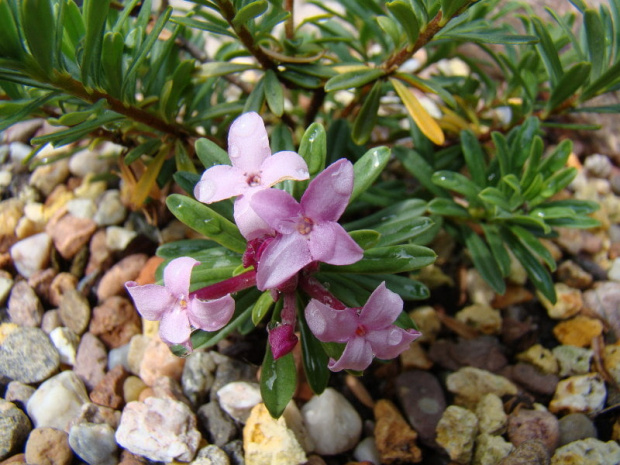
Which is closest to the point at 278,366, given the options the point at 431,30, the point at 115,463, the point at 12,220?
the point at 115,463

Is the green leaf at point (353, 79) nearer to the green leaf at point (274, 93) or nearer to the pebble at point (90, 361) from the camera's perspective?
the green leaf at point (274, 93)

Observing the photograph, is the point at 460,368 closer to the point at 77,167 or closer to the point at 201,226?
the point at 201,226

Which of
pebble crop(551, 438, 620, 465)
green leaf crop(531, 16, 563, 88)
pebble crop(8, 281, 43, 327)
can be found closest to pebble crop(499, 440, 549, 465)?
pebble crop(551, 438, 620, 465)

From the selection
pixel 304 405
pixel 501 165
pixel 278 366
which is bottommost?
pixel 304 405

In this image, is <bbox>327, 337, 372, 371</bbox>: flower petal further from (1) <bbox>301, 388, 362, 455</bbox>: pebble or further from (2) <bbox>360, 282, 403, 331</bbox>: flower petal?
(1) <bbox>301, 388, 362, 455</bbox>: pebble

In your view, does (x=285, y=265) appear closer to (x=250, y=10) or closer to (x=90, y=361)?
(x=250, y=10)

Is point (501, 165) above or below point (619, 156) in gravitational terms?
above
